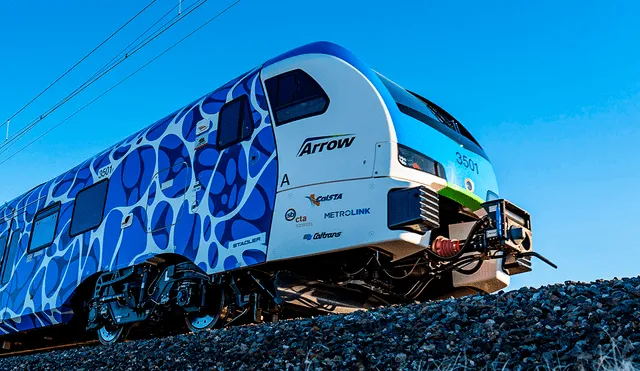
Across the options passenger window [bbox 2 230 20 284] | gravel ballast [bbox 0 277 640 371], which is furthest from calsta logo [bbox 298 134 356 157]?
passenger window [bbox 2 230 20 284]

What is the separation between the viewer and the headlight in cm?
597

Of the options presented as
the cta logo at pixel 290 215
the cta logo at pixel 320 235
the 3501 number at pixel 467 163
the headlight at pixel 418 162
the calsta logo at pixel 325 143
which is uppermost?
the 3501 number at pixel 467 163

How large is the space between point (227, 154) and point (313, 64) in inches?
49.7

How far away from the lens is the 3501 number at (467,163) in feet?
22.3

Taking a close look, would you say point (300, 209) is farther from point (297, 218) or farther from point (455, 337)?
point (455, 337)

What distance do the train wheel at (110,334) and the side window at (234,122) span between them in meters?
2.57

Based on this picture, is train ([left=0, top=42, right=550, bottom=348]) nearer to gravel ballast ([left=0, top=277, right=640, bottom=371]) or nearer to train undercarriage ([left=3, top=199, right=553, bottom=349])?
train undercarriage ([left=3, top=199, right=553, bottom=349])

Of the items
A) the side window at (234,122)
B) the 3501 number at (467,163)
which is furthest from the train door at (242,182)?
the 3501 number at (467,163)

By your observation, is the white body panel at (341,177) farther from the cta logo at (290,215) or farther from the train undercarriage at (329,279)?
the train undercarriage at (329,279)

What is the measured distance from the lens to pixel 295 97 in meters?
6.50

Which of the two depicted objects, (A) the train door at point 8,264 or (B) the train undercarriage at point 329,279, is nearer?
(B) the train undercarriage at point 329,279

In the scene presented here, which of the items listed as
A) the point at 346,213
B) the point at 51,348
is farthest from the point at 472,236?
the point at 51,348

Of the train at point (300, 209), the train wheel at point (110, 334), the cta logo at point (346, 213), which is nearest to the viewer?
the cta logo at point (346, 213)

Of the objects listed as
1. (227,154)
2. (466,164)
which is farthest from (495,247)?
(227,154)
